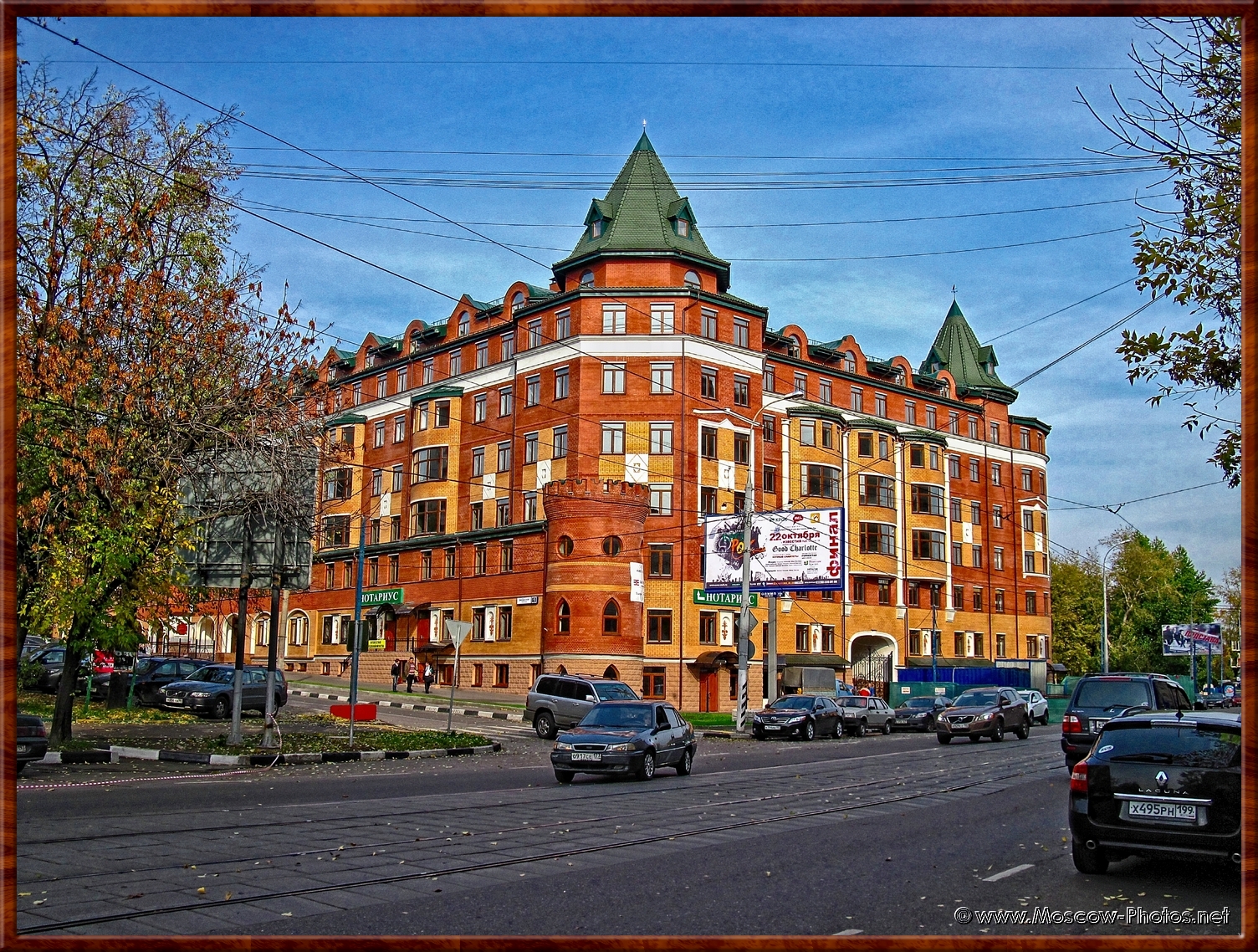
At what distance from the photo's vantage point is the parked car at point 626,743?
20781 mm

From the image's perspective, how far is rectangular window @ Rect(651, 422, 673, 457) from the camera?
56.8m

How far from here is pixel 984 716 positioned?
37.1 meters

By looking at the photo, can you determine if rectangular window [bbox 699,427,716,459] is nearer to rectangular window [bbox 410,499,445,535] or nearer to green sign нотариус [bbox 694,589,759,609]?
green sign нотариус [bbox 694,589,759,609]

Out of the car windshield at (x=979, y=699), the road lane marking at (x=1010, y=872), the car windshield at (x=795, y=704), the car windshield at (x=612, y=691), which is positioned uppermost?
the road lane marking at (x=1010, y=872)

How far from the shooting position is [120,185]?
22016 mm

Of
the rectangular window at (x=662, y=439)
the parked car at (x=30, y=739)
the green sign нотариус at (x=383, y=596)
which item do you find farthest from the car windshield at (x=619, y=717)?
the green sign нотариус at (x=383, y=596)

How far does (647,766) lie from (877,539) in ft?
160

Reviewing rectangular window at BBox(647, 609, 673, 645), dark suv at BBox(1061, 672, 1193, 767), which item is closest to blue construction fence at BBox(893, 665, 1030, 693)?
rectangular window at BBox(647, 609, 673, 645)

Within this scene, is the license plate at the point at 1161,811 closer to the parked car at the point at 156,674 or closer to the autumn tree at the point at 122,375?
the autumn tree at the point at 122,375

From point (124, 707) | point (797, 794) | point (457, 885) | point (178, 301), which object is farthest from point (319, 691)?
point (457, 885)

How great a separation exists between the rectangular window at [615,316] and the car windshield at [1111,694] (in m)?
38.3

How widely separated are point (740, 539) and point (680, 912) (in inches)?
1475

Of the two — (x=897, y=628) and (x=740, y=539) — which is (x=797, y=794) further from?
(x=897, y=628)

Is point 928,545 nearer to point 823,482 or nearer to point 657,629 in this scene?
point 823,482
